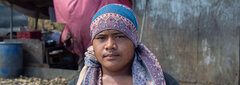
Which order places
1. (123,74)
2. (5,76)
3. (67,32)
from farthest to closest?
(5,76), (67,32), (123,74)

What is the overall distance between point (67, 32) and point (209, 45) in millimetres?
2517

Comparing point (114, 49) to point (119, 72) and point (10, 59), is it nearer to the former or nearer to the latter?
point (119, 72)

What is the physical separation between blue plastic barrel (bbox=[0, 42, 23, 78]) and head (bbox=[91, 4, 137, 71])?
4.39 meters

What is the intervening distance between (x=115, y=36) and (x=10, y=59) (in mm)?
4524

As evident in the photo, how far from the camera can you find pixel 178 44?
148 inches

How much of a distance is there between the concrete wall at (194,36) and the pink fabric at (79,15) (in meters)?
0.60

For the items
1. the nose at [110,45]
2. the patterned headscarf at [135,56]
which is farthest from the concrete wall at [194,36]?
the nose at [110,45]

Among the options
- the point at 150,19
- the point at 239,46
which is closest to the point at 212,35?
the point at 239,46

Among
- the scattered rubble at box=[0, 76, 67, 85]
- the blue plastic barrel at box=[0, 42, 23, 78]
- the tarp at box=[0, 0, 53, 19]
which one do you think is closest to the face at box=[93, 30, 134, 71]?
the scattered rubble at box=[0, 76, 67, 85]

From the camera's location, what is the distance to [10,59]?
506 centimetres

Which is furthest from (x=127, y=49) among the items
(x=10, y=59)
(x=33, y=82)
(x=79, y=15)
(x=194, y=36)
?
(x=10, y=59)

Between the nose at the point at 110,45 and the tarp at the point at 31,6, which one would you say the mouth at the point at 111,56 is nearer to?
the nose at the point at 110,45

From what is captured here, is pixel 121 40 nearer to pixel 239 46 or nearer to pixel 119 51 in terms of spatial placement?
pixel 119 51

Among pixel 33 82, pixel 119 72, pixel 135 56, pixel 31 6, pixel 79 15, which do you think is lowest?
pixel 33 82
